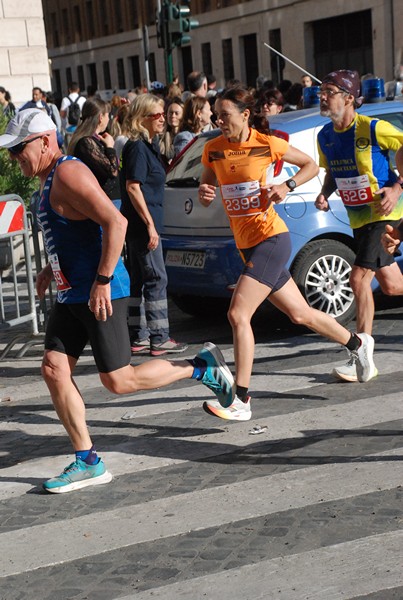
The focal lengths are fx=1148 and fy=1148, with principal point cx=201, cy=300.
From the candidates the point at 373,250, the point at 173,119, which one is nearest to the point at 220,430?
the point at 373,250

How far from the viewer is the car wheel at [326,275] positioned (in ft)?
28.4

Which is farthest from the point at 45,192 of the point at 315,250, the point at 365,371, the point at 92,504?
the point at 315,250

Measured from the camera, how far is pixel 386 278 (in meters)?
7.47

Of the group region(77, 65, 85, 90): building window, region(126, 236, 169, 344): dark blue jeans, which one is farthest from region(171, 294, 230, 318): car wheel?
region(77, 65, 85, 90): building window

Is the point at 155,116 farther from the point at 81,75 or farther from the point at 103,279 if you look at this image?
the point at 81,75

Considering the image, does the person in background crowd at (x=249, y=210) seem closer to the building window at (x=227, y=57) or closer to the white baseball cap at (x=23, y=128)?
the white baseball cap at (x=23, y=128)

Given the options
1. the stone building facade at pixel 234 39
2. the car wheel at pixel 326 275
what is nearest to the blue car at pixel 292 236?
the car wheel at pixel 326 275

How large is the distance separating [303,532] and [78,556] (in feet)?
3.08

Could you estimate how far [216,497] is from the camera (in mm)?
5320

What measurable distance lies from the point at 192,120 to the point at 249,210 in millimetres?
3967

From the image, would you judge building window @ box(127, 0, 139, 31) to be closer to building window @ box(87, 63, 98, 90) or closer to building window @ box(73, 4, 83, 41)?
building window @ box(87, 63, 98, 90)

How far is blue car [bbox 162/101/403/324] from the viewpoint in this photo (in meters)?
8.58

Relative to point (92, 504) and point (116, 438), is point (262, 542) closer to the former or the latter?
point (92, 504)

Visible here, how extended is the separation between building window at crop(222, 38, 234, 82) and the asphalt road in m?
50.1
